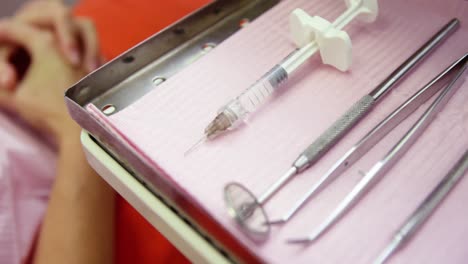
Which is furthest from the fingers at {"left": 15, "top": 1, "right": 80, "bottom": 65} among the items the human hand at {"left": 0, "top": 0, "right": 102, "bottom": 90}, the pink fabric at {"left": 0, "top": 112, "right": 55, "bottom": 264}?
the pink fabric at {"left": 0, "top": 112, "right": 55, "bottom": 264}

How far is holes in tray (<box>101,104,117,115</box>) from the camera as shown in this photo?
0.46 metres

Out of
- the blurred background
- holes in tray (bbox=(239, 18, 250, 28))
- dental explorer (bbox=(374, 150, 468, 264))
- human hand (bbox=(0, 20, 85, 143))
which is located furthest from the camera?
the blurred background

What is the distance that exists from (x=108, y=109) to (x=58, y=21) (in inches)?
15.5

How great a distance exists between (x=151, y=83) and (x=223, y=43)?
81 millimetres

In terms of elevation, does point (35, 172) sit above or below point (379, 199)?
below

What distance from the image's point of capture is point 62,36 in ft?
2.53

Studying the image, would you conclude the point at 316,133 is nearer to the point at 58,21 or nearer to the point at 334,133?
the point at 334,133

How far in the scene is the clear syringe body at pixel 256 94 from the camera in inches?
16.8

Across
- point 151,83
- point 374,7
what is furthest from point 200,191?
point 374,7

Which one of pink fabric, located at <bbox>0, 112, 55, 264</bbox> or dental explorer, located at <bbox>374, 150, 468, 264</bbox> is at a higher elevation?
dental explorer, located at <bbox>374, 150, 468, 264</bbox>

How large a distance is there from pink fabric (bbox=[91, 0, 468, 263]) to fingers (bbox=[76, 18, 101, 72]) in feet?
1.06

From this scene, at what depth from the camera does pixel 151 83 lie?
0.50 metres

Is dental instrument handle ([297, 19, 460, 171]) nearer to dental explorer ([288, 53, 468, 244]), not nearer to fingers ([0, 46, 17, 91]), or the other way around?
dental explorer ([288, 53, 468, 244])

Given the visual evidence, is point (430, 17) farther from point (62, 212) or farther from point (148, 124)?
point (62, 212)
